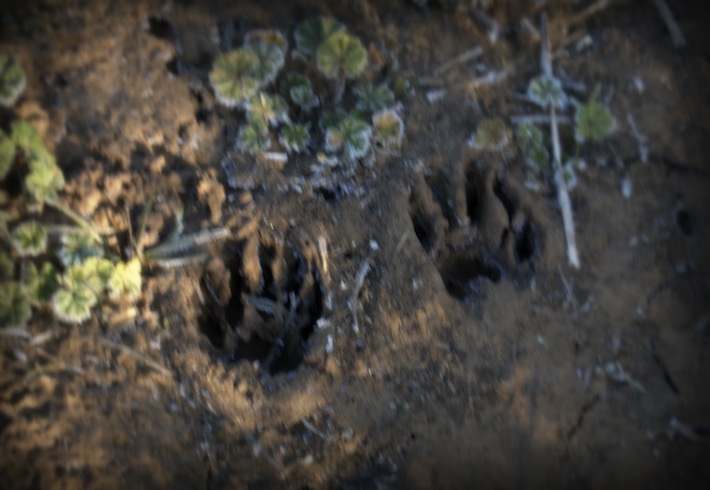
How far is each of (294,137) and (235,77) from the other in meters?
0.27

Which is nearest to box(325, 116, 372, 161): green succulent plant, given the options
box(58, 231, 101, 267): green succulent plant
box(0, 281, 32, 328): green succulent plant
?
box(58, 231, 101, 267): green succulent plant

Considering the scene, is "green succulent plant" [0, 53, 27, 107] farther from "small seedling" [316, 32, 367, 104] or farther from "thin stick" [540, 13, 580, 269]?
"thin stick" [540, 13, 580, 269]

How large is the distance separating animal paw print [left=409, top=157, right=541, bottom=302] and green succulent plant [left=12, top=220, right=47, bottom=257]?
114 cm

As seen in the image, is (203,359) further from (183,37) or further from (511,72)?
(511,72)

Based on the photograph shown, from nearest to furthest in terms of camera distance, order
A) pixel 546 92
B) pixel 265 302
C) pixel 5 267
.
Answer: pixel 5 267 < pixel 265 302 < pixel 546 92

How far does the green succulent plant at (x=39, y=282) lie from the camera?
5.89ft

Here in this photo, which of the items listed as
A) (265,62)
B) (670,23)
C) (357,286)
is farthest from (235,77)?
(670,23)

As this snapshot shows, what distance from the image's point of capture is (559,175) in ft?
6.96

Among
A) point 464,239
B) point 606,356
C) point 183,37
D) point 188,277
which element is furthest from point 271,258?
point 606,356

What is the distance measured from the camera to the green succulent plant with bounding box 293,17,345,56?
2.03 m

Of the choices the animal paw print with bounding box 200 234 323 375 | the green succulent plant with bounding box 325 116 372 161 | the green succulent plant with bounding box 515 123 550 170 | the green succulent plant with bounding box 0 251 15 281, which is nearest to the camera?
the green succulent plant with bounding box 0 251 15 281

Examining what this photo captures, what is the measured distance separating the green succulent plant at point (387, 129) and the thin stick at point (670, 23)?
1.06m

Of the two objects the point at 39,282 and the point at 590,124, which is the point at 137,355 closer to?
the point at 39,282

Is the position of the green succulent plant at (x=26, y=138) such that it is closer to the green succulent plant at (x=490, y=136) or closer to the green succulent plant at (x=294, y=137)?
the green succulent plant at (x=294, y=137)
